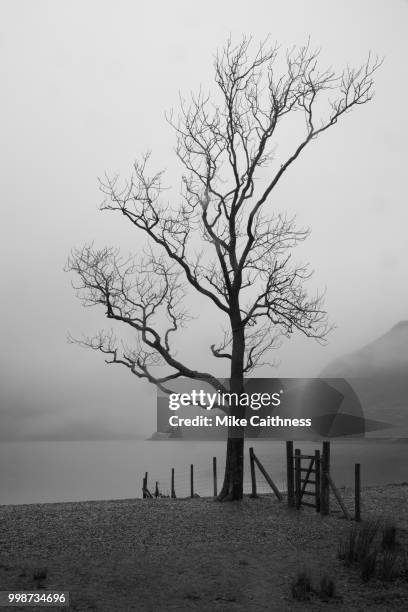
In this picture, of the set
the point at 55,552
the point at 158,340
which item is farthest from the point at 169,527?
the point at 158,340

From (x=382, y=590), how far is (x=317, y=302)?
14085 mm

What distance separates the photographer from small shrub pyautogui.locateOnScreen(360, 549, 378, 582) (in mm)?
12008

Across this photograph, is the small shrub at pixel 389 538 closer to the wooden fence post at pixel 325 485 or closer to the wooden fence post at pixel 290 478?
the wooden fence post at pixel 325 485

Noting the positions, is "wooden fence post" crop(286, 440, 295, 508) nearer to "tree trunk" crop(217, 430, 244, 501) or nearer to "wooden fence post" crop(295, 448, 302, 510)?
"wooden fence post" crop(295, 448, 302, 510)

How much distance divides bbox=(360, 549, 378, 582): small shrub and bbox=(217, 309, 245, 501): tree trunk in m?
10.5

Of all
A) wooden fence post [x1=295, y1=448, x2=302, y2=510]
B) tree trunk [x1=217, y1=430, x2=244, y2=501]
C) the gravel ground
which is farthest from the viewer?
tree trunk [x1=217, y1=430, x2=244, y2=501]

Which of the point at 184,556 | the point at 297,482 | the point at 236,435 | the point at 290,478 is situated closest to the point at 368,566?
the point at 184,556

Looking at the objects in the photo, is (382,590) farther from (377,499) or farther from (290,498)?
(377,499)

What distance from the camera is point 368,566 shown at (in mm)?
12117

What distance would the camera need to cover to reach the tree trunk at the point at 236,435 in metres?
23.1

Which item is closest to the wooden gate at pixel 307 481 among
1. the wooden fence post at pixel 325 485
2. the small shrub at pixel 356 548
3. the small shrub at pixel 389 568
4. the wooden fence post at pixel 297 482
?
the wooden fence post at pixel 297 482

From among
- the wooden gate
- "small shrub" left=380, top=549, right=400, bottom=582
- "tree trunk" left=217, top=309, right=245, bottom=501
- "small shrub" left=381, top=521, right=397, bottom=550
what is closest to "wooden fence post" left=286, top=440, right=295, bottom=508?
the wooden gate

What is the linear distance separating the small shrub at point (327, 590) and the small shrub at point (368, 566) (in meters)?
1.21

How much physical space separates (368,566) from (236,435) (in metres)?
11.3
